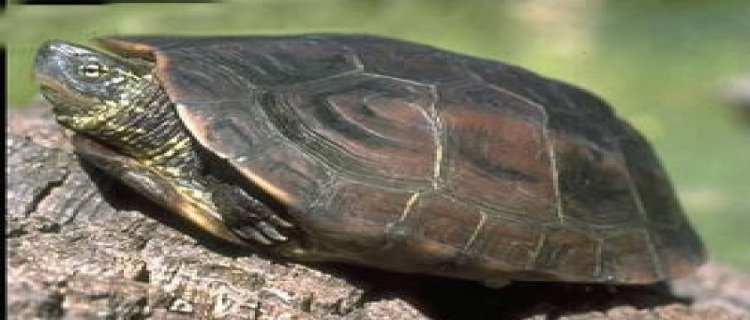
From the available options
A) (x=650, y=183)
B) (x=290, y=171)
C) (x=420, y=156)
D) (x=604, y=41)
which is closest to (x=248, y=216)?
(x=290, y=171)

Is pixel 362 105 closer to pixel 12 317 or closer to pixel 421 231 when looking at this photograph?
pixel 421 231

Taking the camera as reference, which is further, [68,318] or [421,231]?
[421,231]

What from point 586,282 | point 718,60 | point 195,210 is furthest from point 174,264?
point 718,60

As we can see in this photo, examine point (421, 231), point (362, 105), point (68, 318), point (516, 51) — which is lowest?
point (68, 318)

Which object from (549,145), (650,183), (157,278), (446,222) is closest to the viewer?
(157,278)

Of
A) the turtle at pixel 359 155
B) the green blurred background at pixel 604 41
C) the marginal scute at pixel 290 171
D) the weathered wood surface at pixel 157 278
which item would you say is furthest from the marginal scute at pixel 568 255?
the green blurred background at pixel 604 41

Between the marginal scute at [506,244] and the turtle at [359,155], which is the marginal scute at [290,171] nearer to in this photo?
the turtle at [359,155]

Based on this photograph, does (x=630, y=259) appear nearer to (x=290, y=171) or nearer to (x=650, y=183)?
(x=650, y=183)

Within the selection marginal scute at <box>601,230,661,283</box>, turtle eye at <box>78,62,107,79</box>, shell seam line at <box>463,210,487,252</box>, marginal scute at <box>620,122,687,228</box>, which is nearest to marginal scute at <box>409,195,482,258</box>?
shell seam line at <box>463,210,487,252</box>
